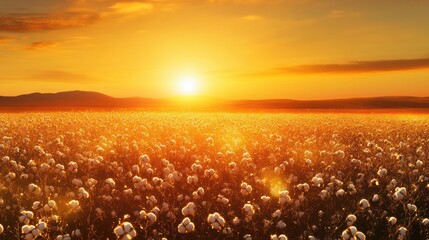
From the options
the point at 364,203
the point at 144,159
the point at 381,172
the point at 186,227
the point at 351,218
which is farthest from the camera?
the point at 144,159

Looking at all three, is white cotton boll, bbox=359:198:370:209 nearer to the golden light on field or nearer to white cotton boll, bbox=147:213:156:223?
the golden light on field

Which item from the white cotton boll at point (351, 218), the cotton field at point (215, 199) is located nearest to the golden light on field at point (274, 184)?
the cotton field at point (215, 199)

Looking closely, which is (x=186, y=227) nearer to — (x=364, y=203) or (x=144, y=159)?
(x=364, y=203)

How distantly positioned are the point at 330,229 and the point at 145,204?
124 inches

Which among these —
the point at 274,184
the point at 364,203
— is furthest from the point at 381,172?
the point at 364,203

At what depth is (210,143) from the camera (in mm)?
14539

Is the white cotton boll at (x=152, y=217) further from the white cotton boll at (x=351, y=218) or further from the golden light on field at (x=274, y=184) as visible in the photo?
the golden light on field at (x=274, y=184)

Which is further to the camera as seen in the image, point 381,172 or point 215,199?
point 381,172

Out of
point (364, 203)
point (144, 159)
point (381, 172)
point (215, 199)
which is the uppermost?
point (144, 159)

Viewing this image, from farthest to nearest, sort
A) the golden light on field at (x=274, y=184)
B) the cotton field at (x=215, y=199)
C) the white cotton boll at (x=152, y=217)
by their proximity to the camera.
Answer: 1. the golden light on field at (x=274, y=184)
2. the cotton field at (x=215, y=199)
3. the white cotton boll at (x=152, y=217)

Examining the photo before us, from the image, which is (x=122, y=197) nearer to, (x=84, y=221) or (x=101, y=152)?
(x=84, y=221)

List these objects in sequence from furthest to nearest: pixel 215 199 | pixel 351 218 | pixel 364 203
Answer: pixel 215 199, pixel 364 203, pixel 351 218

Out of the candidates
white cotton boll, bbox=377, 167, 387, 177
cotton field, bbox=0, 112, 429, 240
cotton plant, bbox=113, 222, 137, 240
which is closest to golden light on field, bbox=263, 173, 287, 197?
cotton field, bbox=0, 112, 429, 240

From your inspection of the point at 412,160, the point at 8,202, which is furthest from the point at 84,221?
the point at 412,160
